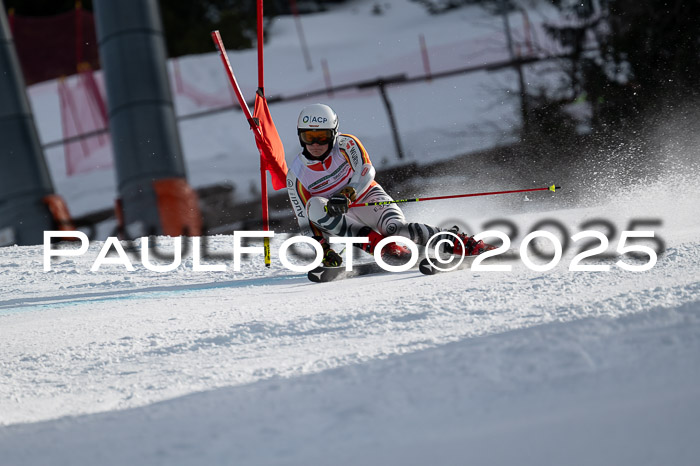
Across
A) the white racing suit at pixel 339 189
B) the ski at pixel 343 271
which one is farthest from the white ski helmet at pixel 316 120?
the ski at pixel 343 271

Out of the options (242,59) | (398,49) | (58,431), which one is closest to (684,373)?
(58,431)

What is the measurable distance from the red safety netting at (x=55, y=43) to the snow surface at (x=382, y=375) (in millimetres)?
14435

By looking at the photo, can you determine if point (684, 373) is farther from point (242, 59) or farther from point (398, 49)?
point (398, 49)

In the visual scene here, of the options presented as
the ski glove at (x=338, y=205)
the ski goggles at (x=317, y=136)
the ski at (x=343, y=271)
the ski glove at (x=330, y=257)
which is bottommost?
the ski at (x=343, y=271)

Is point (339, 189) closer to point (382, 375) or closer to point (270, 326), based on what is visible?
point (270, 326)

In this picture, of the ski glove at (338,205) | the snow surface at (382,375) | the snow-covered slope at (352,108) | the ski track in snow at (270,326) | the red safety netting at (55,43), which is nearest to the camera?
the snow surface at (382,375)

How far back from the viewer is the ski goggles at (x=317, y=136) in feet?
17.2

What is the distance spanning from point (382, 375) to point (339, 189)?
→ 294 cm

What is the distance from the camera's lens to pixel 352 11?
31.3 meters

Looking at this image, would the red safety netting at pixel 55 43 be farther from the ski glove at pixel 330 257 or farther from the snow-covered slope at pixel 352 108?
the ski glove at pixel 330 257

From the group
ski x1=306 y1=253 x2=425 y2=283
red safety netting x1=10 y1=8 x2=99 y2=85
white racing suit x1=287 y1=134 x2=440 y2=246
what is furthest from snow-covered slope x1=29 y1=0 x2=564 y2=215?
ski x1=306 y1=253 x2=425 y2=283

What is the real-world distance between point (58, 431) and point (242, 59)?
19.3m

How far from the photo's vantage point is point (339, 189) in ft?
17.8

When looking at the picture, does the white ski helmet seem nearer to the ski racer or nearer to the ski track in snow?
the ski racer
